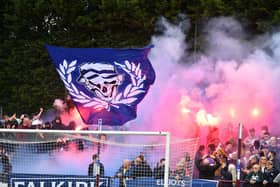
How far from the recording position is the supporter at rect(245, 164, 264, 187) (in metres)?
11.4

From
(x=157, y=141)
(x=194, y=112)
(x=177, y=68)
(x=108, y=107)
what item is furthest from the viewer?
(x=177, y=68)

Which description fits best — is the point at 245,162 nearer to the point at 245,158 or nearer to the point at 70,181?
the point at 245,158

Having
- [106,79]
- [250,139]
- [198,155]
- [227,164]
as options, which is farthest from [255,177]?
[106,79]

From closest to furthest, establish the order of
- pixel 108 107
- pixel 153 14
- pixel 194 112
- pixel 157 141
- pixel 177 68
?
pixel 108 107, pixel 157 141, pixel 194 112, pixel 177 68, pixel 153 14

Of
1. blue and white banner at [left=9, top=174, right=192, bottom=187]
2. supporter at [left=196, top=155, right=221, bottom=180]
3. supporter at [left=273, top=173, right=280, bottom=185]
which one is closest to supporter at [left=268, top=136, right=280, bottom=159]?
supporter at [left=196, top=155, right=221, bottom=180]

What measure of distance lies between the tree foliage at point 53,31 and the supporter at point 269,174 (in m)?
9.08

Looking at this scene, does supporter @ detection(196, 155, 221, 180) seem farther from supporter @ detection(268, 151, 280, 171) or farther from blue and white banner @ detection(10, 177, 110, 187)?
blue and white banner @ detection(10, 177, 110, 187)

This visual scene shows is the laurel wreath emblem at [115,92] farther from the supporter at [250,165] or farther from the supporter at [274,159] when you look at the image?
the supporter at [274,159]

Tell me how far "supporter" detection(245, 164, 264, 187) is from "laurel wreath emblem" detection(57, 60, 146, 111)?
2381 millimetres

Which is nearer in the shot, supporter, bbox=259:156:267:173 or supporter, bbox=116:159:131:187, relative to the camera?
supporter, bbox=116:159:131:187

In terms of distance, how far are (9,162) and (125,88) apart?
239 centimetres

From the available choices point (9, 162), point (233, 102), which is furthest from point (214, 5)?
point (9, 162)

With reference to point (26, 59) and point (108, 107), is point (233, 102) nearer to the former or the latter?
point (108, 107)

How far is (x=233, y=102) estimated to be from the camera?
686 inches
